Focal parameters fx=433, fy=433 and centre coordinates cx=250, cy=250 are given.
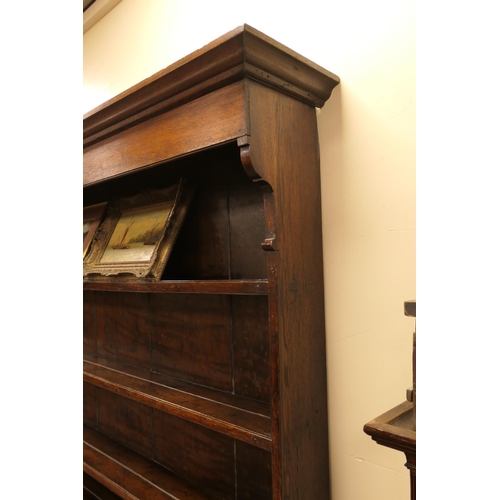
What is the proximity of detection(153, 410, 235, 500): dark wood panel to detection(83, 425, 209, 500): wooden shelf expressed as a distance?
0.03 m

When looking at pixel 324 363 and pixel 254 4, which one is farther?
pixel 254 4

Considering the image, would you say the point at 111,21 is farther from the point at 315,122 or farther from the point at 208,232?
the point at 315,122

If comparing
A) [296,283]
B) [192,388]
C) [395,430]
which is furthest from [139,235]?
[395,430]

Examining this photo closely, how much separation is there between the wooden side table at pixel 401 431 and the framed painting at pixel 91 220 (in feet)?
4.20

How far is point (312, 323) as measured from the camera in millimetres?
1069

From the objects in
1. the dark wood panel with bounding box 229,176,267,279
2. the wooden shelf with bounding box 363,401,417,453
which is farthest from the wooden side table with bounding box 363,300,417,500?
the dark wood panel with bounding box 229,176,267,279

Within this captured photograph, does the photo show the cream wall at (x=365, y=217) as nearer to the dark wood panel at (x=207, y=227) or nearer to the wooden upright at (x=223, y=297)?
the wooden upright at (x=223, y=297)

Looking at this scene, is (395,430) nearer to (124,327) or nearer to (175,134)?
(175,134)

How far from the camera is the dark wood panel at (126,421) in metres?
1.65

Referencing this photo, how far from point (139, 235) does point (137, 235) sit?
0.01 meters

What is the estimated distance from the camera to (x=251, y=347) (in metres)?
1.26

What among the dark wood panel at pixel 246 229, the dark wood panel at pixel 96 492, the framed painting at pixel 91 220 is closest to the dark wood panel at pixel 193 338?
the dark wood panel at pixel 246 229
